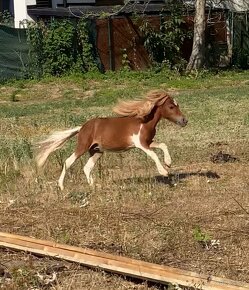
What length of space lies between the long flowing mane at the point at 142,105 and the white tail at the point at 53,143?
58 centimetres

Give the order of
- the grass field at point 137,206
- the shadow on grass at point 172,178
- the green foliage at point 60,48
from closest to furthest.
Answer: the grass field at point 137,206, the shadow on grass at point 172,178, the green foliage at point 60,48

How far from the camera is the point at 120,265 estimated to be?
5602 millimetres

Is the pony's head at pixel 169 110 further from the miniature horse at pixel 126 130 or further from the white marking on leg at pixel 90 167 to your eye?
the white marking on leg at pixel 90 167

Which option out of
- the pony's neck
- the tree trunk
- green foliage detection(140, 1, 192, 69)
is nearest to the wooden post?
green foliage detection(140, 1, 192, 69)

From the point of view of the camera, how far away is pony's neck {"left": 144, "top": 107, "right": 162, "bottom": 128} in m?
8.84

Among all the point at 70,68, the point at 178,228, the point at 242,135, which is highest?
the point at 178,228

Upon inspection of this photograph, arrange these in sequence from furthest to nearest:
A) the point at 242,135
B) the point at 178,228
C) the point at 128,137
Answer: the point at 242,135
the point at 128,137
the point at 178,228

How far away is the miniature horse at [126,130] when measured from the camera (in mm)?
8766

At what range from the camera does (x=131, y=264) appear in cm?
559

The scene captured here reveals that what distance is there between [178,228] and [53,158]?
4033 mm

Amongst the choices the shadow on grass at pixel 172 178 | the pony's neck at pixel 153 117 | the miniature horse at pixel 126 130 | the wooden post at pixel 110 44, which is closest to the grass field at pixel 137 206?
the shadow on grass at pixel 172 178

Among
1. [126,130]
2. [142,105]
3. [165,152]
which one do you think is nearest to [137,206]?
[165,152]

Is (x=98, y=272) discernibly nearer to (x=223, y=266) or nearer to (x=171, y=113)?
(x=223, y=266)

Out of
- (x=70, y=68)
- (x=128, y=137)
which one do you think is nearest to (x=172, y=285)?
(x=128, y=137)
